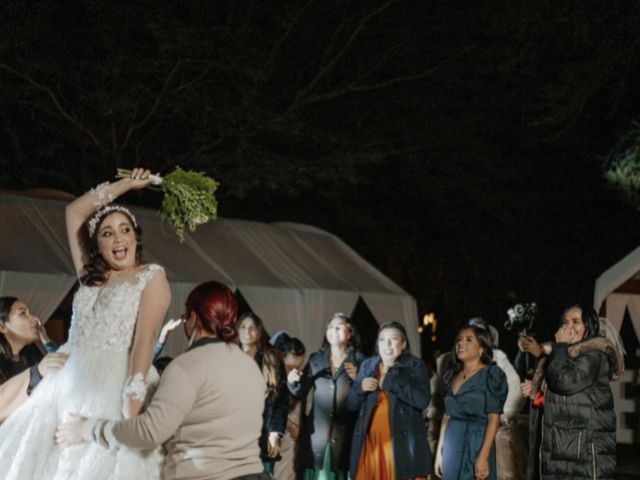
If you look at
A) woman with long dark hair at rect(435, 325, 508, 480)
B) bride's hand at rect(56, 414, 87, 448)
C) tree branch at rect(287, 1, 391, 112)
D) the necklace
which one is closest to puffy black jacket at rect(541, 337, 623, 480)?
woman with long dark hair at rect(435, 325, 508, 480)

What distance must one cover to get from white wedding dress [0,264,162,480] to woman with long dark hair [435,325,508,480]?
4.48 m

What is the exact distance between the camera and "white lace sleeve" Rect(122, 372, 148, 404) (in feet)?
14.4

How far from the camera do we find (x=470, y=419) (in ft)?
28.2

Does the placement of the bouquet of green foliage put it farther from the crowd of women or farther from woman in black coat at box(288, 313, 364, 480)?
woman in black coat at box(288, 313, 364, 480)

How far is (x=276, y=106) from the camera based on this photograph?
729 inches

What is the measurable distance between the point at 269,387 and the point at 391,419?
1.12 m

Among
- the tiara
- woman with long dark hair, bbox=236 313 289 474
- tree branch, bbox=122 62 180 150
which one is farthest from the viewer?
tree branch, bbox=122 62 180 150

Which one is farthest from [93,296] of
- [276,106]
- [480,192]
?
[480,192]

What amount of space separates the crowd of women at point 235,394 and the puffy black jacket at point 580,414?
0.01m

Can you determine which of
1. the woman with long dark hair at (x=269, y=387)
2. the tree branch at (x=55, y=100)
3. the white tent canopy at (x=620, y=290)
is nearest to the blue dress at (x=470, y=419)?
the woman with long dark hair at (x=269, y=387)

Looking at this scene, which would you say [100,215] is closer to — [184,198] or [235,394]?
[184,198]

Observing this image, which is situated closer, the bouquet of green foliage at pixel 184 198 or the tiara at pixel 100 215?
the tiara at pixel 100 215

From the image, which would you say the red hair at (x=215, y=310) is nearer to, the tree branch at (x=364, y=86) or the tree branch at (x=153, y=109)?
the tree branch at (x=153, y=109)

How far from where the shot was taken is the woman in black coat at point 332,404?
9578 millimetres
